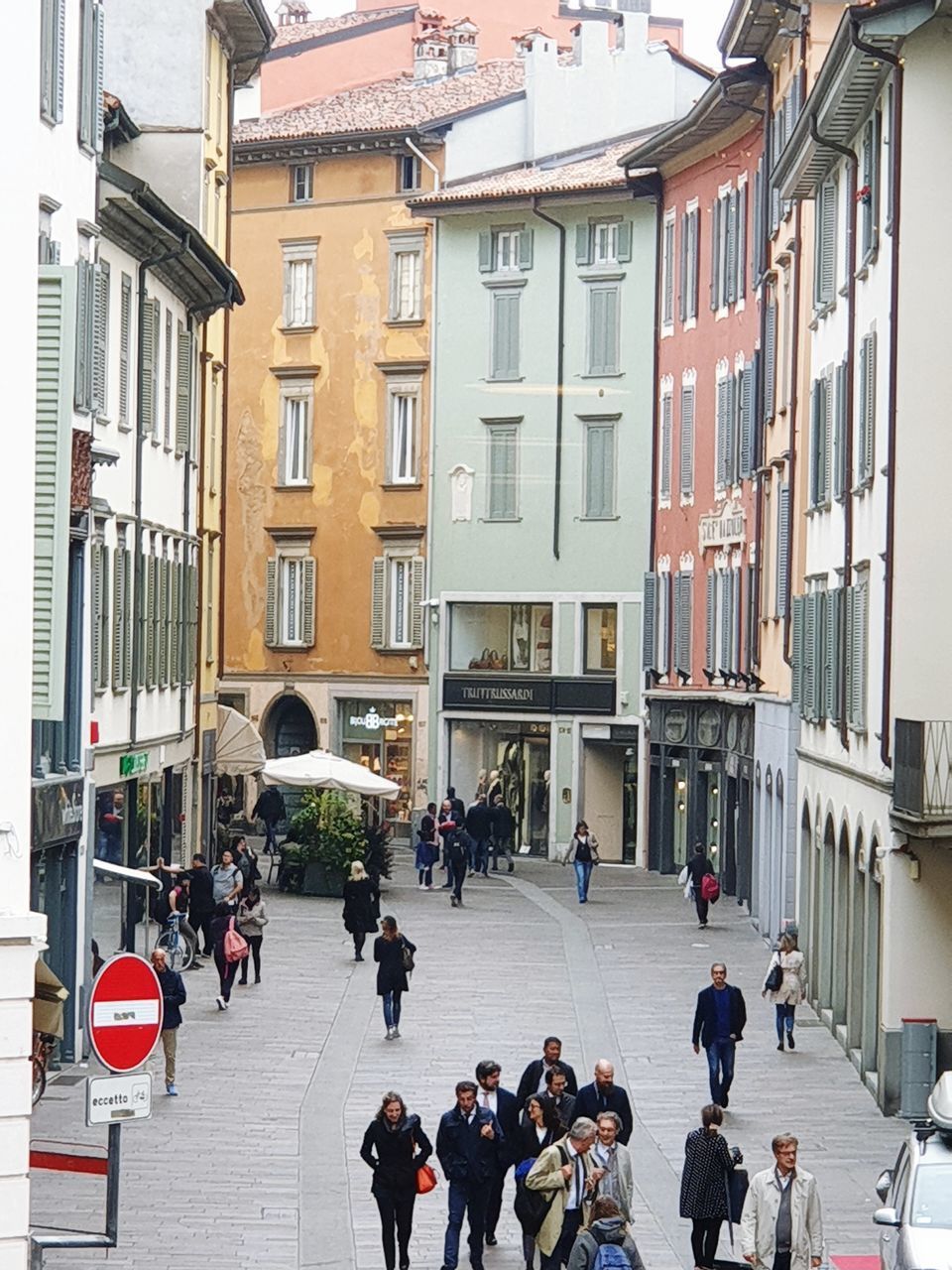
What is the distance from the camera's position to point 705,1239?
1842cm

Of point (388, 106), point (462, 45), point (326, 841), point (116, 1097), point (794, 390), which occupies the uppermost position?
point (462, 45)

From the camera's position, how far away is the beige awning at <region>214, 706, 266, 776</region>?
5025 cm

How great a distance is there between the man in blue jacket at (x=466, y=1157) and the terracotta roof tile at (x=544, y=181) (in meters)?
40.5

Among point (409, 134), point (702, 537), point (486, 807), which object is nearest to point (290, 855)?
point (486, 807)

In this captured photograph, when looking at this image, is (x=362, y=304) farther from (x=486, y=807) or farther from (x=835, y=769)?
(x=835, y=769)

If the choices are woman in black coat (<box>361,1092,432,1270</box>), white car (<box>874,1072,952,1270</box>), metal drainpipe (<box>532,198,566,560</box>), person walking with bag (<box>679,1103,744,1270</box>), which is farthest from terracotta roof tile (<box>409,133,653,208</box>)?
white car (<box>874,1072,952,1270</box>)

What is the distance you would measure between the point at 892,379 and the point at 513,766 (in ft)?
108

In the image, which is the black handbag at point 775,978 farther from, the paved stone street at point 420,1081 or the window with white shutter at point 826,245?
the window with white shutter at point 826,245

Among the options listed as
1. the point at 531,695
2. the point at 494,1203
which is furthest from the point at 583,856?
the point at 494,1203

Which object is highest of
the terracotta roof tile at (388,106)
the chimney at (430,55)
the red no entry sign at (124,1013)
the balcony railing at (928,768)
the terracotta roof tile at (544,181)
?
the chimney at (430,55)

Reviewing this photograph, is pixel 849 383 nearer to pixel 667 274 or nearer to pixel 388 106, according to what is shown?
pixel 667 274

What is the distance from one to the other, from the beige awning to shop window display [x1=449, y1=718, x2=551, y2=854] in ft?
30.6

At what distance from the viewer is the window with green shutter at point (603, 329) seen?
192ft

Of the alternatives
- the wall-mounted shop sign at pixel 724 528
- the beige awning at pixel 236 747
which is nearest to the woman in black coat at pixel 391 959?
the wall-mounted shop sign at pixel 724 528
